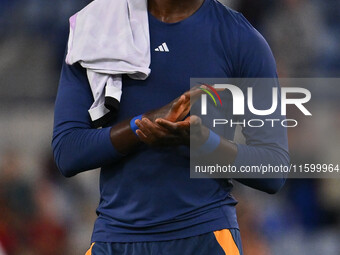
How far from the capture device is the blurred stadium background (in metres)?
2.97

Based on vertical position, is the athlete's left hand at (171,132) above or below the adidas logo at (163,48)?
below

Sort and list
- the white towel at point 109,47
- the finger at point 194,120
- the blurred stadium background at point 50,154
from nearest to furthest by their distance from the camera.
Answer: the finger at point 194,120 < the white towel at point 109,47 < the blurred stadium background at point 50,154

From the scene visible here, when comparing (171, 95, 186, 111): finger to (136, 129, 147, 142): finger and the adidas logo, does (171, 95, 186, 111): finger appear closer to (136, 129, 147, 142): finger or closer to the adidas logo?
(136, 129, 147, 142): finger

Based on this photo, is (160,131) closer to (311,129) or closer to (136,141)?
(136,141)

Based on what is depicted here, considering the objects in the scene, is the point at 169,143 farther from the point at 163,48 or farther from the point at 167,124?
the point at 163,48

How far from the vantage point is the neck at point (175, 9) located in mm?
1637

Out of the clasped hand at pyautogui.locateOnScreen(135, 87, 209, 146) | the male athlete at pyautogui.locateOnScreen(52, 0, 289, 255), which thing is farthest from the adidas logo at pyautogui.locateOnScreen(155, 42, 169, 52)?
the clasped hand at pyautogui.locateOnScreen(135, 87, 209, 146)

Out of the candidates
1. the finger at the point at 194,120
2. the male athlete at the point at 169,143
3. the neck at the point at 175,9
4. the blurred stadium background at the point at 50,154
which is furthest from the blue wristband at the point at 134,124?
the blurred stadium background at the point at 50,154

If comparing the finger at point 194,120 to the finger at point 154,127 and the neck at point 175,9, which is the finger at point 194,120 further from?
the neck at point 175,9

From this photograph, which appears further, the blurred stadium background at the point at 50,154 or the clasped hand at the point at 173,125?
the blurred stadium background at the point at 50,154

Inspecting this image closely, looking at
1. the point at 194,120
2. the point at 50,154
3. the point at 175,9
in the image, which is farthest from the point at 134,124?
the point at 50,154

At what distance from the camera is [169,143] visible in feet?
4.75

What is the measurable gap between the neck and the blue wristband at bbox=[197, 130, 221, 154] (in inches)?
13.3

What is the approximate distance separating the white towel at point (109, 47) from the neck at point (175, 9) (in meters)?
0.04
